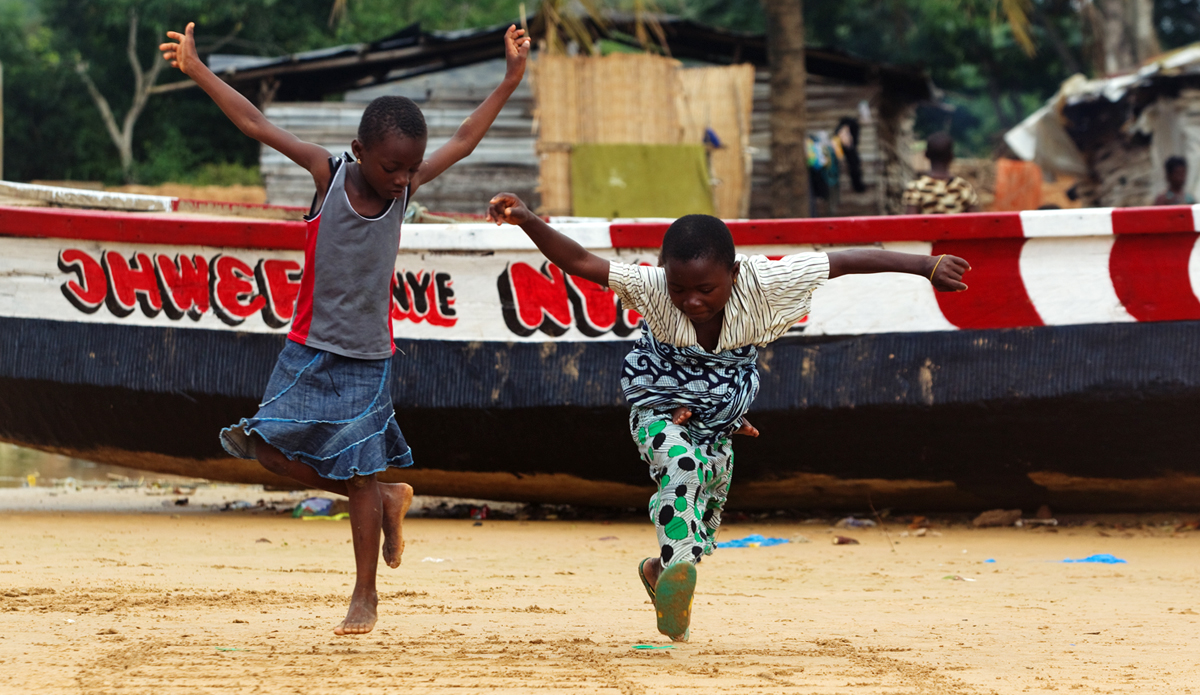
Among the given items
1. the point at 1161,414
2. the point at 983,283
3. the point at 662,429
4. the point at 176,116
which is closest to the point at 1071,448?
the point at 1161,414

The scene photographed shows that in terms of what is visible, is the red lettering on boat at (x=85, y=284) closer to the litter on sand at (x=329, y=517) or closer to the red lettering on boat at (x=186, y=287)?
the red lettering on boat at (x=186, y=287)

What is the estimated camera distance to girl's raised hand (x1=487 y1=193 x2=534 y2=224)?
2.99 m

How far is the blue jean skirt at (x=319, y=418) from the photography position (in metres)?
3.05

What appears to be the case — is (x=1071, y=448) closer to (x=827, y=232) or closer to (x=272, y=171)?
(x=827, y=232)

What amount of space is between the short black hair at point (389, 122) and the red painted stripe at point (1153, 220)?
328 centimetres

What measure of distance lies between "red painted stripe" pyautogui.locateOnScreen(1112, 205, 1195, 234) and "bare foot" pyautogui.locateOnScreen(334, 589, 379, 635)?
11.8ft

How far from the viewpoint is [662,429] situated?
3.05 metres

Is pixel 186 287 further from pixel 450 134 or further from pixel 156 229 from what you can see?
pixel 450 134

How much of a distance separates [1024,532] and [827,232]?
5.51ft

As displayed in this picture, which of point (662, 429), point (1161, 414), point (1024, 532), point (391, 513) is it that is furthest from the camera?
point (1024, 532)

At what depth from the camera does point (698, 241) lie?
115 inches

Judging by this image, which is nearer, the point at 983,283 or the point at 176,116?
the point at 983,283

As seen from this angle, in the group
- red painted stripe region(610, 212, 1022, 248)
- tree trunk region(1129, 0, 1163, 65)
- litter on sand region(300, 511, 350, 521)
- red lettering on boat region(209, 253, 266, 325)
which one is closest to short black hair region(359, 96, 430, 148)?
red painted stripe region(610, 212, 1022, 248)

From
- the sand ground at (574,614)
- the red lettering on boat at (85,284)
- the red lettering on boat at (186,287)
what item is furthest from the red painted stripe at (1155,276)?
Result: the red lettering on boat at (85,284)
